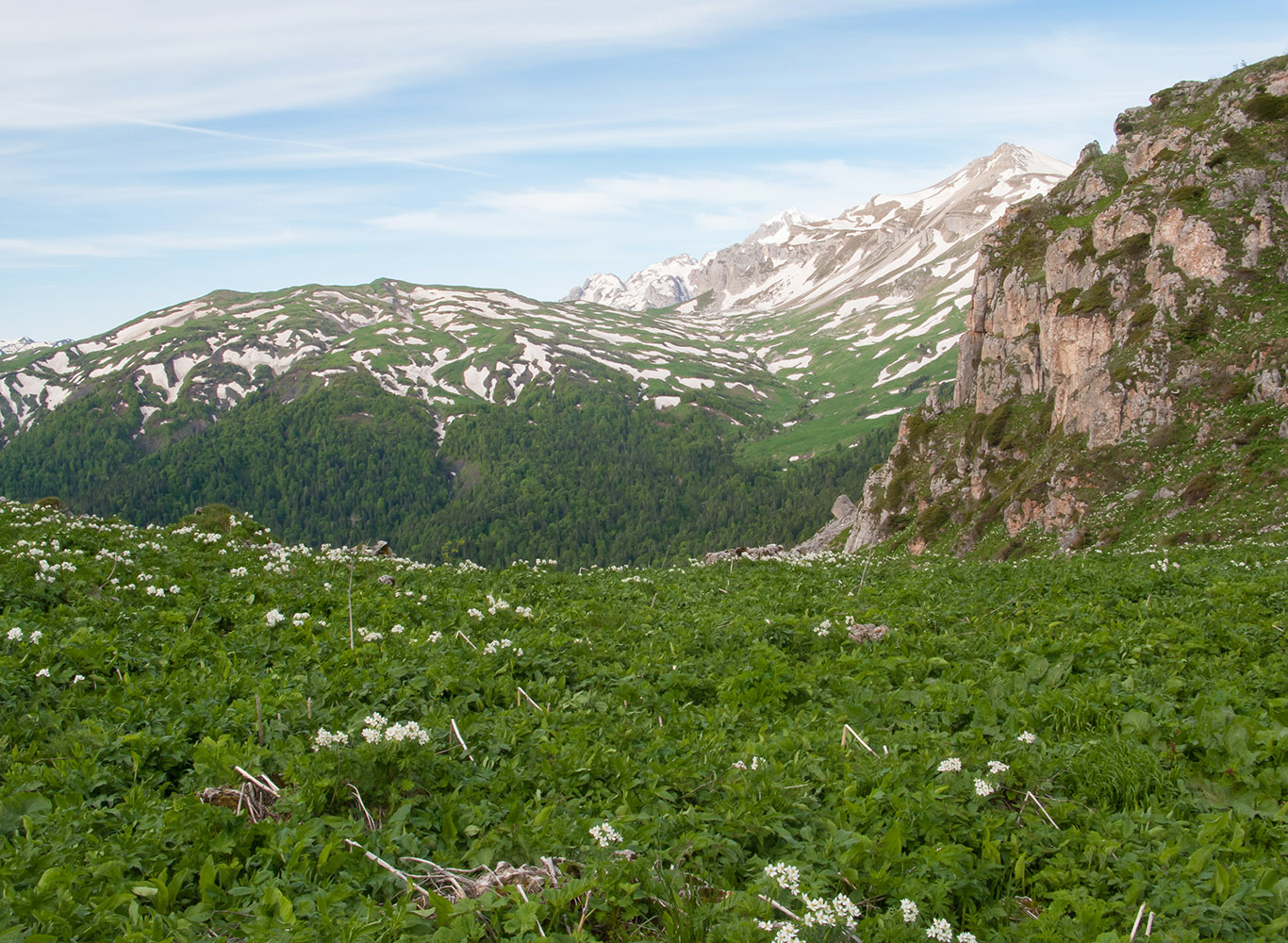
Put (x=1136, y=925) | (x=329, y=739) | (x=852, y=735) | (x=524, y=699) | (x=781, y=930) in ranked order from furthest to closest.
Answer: (x=524, y=699) < (x=852, y=735) < (x=329, y=739) < (x=1136, y=925) < (x=781, y=930)

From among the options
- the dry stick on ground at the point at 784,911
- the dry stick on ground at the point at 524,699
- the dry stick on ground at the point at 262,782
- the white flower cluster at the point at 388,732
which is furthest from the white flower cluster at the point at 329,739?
the dry stick on ground at the point at 784,911

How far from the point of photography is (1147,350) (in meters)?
50.8

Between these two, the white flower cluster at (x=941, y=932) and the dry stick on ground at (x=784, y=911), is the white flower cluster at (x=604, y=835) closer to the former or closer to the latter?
the dry stick on ground at (x=784, y=911)

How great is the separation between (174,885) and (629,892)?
3.25 meters

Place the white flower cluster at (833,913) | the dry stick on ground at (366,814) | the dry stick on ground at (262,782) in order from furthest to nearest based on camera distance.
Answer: the dry stick on ground at (262,782) < the dry stick on ground at (366,814) < the white flower cluster at (833,913)

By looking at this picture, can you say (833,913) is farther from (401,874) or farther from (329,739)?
(329,739)

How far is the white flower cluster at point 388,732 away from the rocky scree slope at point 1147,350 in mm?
42931

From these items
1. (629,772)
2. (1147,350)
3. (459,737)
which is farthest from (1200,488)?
(459,737)

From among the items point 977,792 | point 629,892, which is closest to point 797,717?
point 977,792

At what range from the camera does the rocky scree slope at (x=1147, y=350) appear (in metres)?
43.8

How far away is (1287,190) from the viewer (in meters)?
49.7

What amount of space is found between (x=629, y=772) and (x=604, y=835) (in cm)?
147

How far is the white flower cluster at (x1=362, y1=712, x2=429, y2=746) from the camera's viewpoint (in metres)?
6.68

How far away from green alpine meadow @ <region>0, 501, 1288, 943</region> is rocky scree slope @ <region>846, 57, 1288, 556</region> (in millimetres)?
36072
